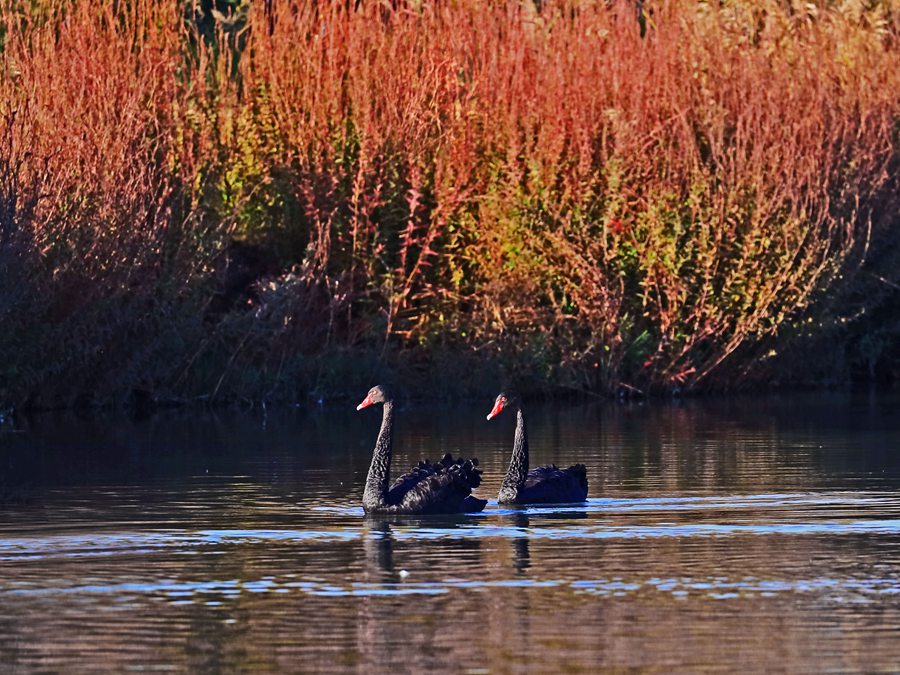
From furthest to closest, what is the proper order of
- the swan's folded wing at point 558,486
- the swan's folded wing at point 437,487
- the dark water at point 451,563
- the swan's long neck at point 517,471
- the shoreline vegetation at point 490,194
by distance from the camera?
the shoreline vegetation at point 490,194
the swan's long neck at point 517,471
the swan's folded wing at point 558,486
the swan's folded wing at point 437,487
the dark water at point 451,563

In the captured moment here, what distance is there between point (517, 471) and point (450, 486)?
4.15 feet

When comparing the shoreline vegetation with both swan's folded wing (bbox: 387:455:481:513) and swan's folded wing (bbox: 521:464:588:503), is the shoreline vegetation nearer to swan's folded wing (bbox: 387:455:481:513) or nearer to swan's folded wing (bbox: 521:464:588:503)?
swan's folded wing (bbox: 521:464:588:503)

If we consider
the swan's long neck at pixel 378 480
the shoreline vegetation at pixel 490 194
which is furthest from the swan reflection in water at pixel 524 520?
the shoreline vegetation at pixel 490 194

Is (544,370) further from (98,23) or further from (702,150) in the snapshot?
(98,23)

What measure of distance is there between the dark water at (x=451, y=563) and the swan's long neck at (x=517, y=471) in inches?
14.3

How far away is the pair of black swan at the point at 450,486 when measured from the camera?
1703 centimetres

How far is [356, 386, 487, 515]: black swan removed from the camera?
17.0m

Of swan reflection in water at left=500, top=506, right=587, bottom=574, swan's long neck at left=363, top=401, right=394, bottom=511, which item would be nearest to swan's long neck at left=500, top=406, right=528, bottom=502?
swan reflection in water at left=500, top=506, right=587, bottom=574

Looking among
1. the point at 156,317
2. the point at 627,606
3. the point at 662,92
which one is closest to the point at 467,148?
the point at 662,92

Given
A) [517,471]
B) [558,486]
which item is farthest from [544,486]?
[517,471]

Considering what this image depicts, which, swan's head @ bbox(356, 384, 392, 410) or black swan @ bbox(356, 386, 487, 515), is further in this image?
swan's head @ bbox(356, 384, 392, 410)

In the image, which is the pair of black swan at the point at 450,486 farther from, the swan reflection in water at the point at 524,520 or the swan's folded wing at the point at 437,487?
the swan reflection in water at the point at 524,520

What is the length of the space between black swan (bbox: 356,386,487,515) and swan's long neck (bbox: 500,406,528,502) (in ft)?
1.43

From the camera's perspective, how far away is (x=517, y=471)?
18.1m
